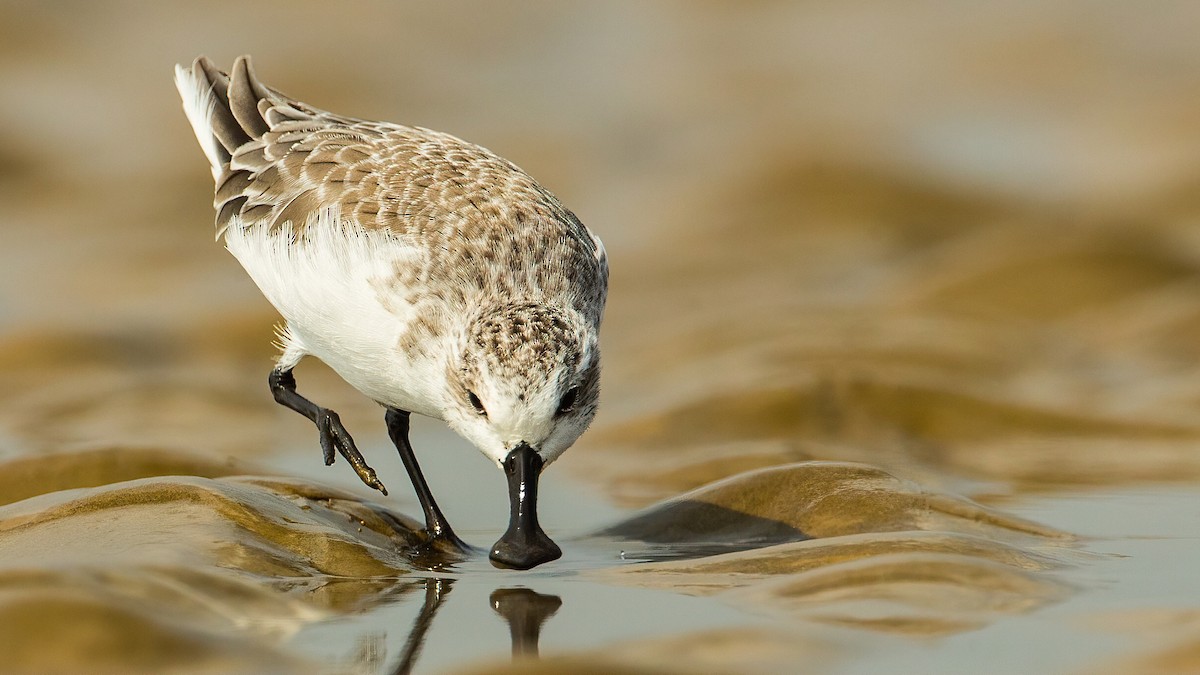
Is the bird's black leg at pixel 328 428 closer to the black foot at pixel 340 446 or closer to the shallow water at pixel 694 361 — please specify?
the black foot at pixel 340 446

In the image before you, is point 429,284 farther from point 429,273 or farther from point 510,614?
point 510,614

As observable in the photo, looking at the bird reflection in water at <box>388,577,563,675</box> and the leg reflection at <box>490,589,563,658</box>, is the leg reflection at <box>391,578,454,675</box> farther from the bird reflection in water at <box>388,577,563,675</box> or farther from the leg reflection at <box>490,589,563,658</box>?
the leg reflection at <box>490,589,563,658</box>

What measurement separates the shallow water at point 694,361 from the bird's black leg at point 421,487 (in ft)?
0.56

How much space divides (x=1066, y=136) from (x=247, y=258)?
29.2 ft

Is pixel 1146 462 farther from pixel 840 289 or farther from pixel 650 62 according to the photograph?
pixel 650 62

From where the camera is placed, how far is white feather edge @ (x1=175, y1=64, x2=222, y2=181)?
26.7 feet

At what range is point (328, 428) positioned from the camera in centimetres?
740

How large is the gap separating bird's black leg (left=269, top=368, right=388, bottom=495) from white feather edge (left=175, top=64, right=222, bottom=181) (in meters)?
1.11

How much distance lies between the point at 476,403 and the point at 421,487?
140 cm

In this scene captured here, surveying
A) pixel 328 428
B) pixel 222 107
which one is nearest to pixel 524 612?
pixel 328 428

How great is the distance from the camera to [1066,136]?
1404 cm

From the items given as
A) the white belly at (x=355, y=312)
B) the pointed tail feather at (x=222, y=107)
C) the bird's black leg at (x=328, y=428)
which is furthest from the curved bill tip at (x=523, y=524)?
the pointed tail feather at (x=222, y=107)

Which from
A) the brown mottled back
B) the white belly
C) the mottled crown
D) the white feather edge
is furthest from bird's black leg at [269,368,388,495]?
the mottled crown

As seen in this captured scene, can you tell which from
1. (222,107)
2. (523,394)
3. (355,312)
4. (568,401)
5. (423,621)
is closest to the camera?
(423,621)
